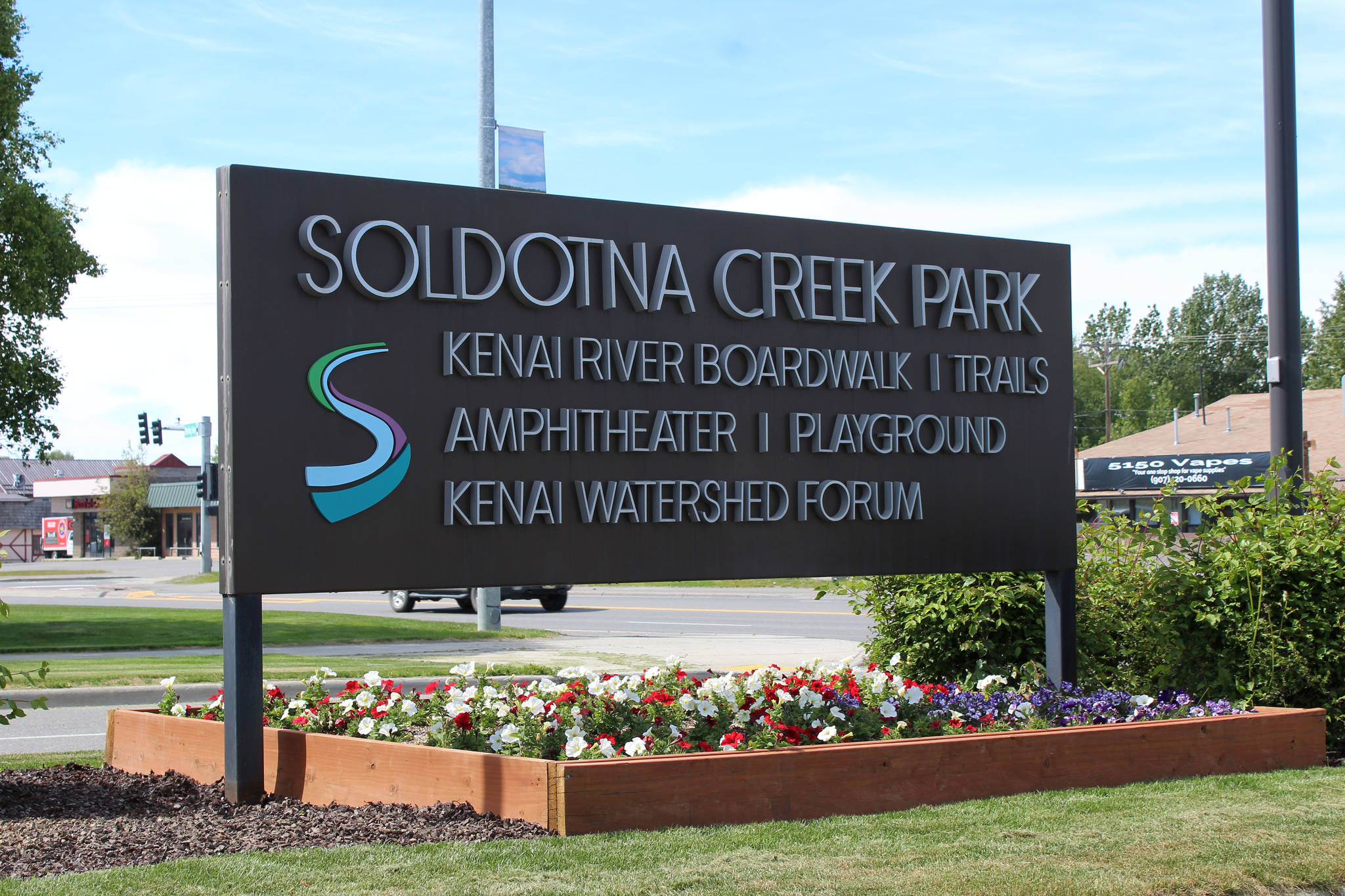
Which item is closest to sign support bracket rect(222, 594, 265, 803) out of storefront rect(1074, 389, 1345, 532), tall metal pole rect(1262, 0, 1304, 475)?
tall metal pole rect(1262, 0, 1304, 475)

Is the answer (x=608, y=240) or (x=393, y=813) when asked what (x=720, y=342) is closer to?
(x=608, y=240)

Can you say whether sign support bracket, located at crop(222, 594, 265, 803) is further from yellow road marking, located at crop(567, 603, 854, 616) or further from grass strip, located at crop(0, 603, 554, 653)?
yellow road marking, located at crop(567, 603, 854, 616)

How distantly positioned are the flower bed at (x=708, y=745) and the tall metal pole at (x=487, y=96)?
40.9ft

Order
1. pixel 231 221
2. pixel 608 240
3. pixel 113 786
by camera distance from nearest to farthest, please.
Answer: pixel 231 221 → pixel 113 786 → pixel 608 240

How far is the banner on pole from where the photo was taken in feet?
30.3

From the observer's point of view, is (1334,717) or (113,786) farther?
(1334,717)

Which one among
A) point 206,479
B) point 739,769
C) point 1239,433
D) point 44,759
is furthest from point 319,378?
point 1239,433

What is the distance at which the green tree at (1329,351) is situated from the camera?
2510 inches

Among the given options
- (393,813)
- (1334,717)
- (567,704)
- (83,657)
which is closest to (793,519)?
(567,704)

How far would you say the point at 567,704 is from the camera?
22.3 ft

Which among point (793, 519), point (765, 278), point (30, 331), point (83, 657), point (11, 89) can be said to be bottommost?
point (83, 657)

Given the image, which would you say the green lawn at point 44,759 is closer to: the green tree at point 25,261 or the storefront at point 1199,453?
the green tree at point 25,261

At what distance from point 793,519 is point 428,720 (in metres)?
2.54

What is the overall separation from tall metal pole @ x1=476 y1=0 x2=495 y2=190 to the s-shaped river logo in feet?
41.1
